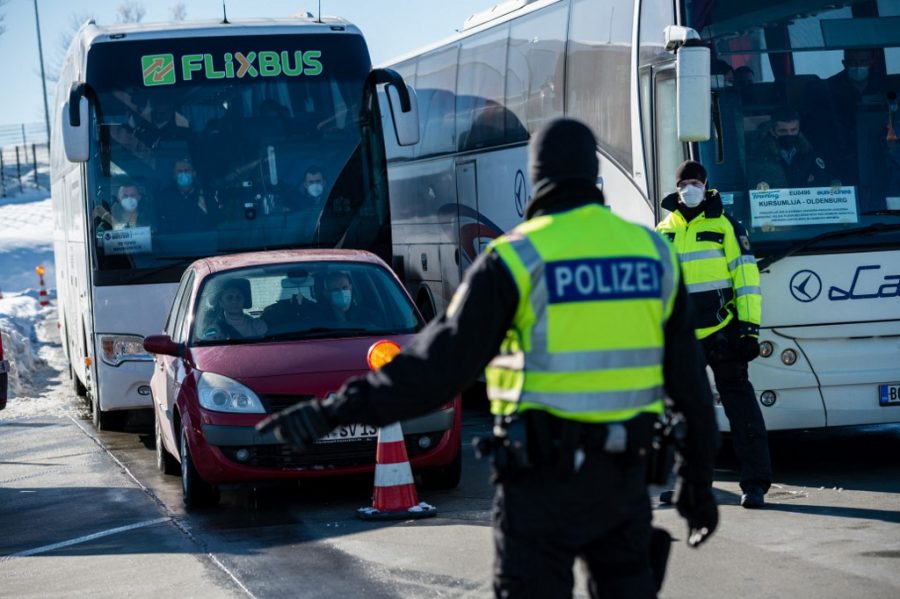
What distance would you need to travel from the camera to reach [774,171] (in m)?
10.8

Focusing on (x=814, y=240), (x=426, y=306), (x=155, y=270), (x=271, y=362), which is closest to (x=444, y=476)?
(x=271, y=362)

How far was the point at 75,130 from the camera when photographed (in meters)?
13.3

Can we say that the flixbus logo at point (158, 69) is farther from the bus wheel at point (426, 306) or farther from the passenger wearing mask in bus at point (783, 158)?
the passenger wearing mask in bus at point (783, 158)

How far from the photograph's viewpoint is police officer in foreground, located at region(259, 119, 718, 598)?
427 centimetres

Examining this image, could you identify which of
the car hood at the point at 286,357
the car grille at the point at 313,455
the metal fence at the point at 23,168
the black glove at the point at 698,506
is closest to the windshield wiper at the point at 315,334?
the car hood at the point at 286,357

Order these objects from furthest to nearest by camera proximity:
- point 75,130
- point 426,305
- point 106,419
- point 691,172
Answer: point 426,305, point 106,419, point 75,130, point 691,172

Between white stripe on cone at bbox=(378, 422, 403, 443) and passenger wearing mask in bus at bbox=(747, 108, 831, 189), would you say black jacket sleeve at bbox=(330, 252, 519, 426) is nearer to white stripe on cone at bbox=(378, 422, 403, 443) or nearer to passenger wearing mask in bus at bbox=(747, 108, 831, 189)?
white stripe on cone at bbox=(378, 422, 403, 443)

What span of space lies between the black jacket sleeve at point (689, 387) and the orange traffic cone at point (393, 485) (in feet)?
15.8

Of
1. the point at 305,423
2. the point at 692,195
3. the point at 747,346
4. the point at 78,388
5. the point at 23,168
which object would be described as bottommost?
the point at 78,388

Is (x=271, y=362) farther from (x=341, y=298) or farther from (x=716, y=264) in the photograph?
(x=716, y=264)

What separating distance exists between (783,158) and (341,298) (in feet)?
10.5

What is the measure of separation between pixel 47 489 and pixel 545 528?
8111mm

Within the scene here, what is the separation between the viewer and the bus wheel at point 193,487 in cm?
1015

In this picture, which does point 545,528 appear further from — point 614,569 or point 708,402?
point 708,402
